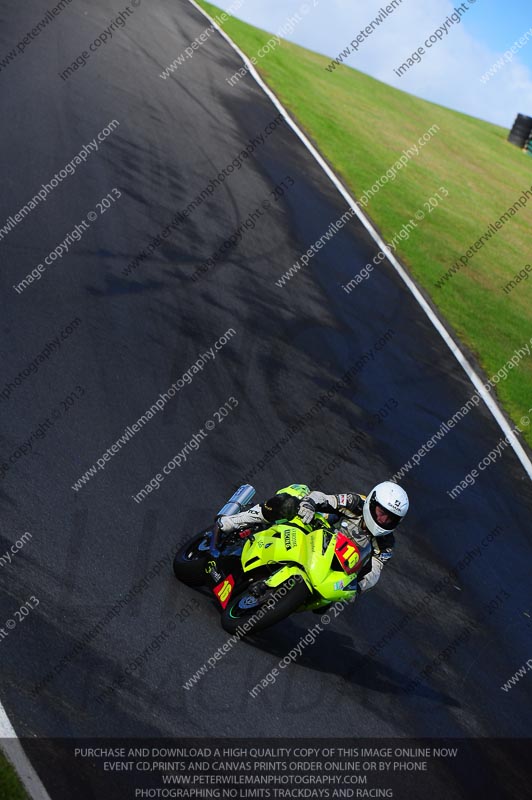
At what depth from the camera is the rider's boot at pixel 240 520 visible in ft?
29.0

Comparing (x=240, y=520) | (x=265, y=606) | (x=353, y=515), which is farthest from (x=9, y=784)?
(x=353, y=515)

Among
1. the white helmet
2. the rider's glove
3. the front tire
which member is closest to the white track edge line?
the front tire

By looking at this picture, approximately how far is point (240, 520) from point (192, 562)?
539 mm

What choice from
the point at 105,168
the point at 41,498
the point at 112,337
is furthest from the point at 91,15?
the point at 41,498

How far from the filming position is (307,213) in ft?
62.5

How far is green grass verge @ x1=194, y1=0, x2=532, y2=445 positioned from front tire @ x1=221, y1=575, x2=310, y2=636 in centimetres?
749

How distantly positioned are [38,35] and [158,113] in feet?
11.5

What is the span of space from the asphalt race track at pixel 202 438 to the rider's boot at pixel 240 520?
62cm

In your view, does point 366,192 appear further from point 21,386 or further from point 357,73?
point 357,73

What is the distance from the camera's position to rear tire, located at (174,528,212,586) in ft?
28.7

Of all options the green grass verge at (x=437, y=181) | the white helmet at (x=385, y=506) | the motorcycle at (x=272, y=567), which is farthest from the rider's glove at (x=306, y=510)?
the green grass verge at (x=437, y=181)

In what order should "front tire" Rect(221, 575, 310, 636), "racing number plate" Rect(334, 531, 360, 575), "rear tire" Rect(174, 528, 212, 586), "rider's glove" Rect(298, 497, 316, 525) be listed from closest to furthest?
"front tire" Rect(221, 575, 310, 636) → "racing number plate" Rect(334, 531, 360, 575) → "rider's glove" Rect(298, 497, 316, 525) → "rear tire" Rect(174, 528, 212, 586)

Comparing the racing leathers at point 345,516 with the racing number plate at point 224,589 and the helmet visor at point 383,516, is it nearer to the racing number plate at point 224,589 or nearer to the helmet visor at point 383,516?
the helmet visor at point 383,516

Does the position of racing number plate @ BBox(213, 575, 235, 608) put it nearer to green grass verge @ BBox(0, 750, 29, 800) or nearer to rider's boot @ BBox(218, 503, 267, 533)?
rider's boot @ BBox(218, 503, 267, 533)
